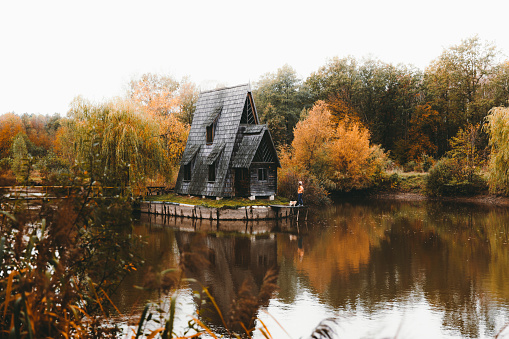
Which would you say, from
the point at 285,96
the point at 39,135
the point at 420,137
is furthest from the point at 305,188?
the point at 39,135

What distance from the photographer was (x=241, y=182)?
2441cm

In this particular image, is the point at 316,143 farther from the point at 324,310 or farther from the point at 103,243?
the point at 103,243

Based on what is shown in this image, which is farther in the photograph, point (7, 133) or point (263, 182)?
point (7, 133)

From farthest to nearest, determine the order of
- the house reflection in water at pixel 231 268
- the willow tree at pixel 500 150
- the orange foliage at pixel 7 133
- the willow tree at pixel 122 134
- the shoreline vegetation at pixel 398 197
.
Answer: the orange foliage at pixel 7 133
the willow tree at pixel 500 150
the shoreline vegetation at pixel 398 197
the willow tree at pixel 122 134
the house reflection in water at pixel 231 268

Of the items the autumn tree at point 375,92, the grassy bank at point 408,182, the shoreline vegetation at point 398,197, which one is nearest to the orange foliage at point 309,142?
the shoreline vegetation at point 398,197

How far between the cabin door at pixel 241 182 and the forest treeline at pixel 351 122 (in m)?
4.59

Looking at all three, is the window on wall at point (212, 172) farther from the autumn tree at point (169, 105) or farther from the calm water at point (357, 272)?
the calm water at point (357, 272)

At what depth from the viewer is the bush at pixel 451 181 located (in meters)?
32.1

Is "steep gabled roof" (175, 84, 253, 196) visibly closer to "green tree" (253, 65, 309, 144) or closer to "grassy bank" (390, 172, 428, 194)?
"grassy bank" (390, 172, 428, 194)

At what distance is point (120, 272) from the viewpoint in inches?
152

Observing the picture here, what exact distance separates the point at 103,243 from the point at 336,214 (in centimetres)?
2265

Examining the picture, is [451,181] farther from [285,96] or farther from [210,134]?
[285,96]

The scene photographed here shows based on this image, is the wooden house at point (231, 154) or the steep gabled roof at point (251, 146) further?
the wooden house at point (231, 154)

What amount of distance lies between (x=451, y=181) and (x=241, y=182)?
59.7 ft
